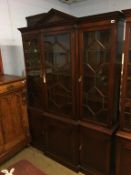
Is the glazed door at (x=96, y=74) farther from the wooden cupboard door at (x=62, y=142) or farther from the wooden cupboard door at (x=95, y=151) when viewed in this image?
the wooden cupboard door at (x=62, y=142)

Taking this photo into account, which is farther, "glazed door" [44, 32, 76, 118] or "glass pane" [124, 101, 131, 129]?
"glazed door" [44, 32, 76, 118]

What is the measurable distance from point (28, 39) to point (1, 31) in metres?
0.57

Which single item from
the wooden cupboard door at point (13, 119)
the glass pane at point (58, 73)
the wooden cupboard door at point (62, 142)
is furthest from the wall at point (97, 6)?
the wooden cupboard door at point (62, 142)

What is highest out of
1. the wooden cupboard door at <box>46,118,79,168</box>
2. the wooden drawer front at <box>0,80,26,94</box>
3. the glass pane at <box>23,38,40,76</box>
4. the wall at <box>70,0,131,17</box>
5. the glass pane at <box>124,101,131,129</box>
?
the wall at <box>70,0,131,17</box>

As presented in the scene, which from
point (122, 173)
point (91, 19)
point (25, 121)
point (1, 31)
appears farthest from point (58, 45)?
point (122, 173)

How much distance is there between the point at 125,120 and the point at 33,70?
1400 mm

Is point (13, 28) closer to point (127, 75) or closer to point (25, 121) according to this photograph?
point (25, 121)

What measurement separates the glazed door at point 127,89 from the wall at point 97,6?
5.39 ft

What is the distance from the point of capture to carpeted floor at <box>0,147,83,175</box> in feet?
6.87

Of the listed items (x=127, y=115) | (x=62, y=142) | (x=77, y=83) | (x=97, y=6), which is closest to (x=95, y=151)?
(x=62, y=142)

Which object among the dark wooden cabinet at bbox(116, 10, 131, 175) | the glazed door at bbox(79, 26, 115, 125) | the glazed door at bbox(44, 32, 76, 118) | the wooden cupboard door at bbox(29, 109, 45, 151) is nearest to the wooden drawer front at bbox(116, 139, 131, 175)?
the dark wooden cabinet at bbox(116, 10, 131, 175)

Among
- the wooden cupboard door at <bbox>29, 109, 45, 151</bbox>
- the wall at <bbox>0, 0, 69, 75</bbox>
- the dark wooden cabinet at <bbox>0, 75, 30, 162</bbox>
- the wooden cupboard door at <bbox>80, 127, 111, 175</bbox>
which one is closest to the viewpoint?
the wooden cupboard door at <bbox>80, 127, 111, 175</bbox>

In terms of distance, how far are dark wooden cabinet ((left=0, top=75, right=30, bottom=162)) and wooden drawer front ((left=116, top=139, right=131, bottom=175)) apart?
1419mm

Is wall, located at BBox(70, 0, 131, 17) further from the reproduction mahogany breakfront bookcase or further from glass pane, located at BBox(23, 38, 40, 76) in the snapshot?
glass pane, located at BBox(23, 38, 40, 76)
